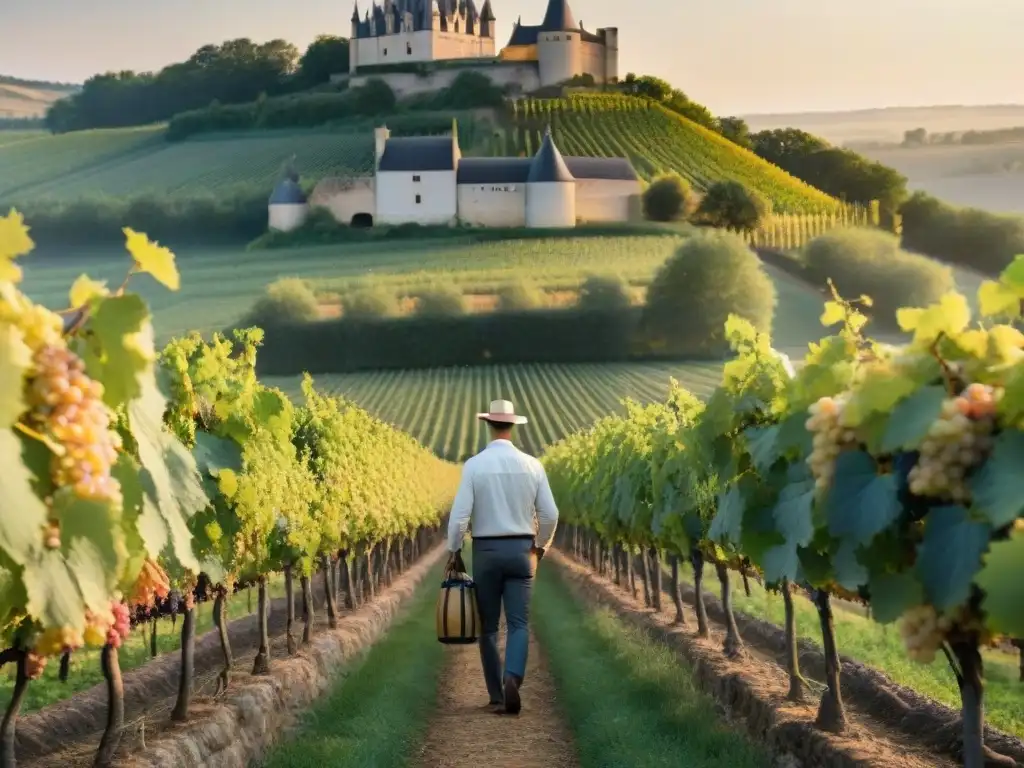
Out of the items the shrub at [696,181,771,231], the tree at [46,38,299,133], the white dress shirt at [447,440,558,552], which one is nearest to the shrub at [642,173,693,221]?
the shrub at [696,181,771,231]

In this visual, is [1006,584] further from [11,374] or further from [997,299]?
[11,374]

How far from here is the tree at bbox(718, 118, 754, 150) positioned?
3406 centimetres

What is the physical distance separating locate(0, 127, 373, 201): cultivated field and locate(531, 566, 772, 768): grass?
860 inches

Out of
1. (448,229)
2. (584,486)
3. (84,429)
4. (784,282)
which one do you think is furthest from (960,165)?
(84,429)

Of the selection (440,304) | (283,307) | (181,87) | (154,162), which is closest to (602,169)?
(181,87)

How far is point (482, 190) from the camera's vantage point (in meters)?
34.5

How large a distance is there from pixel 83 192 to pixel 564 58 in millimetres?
20772

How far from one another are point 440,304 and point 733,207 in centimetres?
758

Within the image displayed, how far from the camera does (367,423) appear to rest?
1316cm

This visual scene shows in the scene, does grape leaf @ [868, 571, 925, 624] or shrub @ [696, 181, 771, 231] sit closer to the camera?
grape leaf @ [868, 571, 925, 624]

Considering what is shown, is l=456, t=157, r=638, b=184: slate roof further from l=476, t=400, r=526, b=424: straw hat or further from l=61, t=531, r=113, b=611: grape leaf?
l=61, t=531, r=113, b=611: grape leaf

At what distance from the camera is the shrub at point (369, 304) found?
2525 centimetres

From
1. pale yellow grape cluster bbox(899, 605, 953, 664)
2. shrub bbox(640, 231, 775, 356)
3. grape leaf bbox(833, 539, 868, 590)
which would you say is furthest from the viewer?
shrub bbox(640, 231, 775, 356)

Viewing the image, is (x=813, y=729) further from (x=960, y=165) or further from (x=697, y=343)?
(x=960, y=165)
